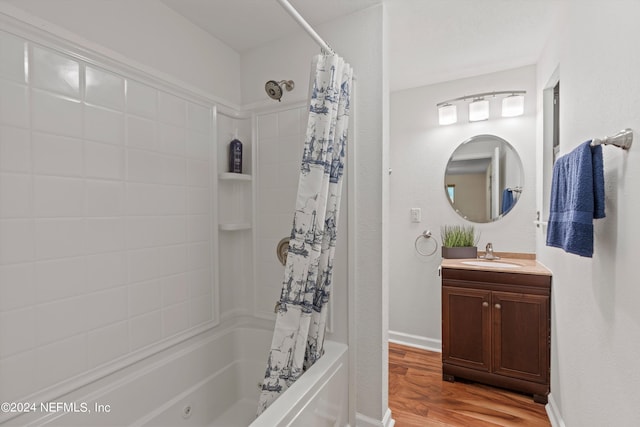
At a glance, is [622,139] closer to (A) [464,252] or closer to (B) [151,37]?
(A) [464,252]


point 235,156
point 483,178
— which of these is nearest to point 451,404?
point 483,178

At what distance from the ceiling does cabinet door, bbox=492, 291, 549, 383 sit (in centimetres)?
179

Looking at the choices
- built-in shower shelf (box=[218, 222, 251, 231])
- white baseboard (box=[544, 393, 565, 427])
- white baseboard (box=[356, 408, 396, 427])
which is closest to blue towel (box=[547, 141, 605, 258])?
white baseboard (box=[544, 393, 565, 427])

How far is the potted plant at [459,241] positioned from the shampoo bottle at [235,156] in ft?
6.18

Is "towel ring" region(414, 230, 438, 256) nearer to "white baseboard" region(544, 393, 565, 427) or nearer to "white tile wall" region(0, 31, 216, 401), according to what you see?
"white baseboard" region(544, 393, 565, 427)

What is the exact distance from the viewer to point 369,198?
173 cm

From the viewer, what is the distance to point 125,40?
4.82ft

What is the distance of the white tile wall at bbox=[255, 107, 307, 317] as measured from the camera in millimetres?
1958

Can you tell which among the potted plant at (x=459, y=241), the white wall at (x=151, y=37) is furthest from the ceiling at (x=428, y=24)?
the potted plant at (x=459, y=241)

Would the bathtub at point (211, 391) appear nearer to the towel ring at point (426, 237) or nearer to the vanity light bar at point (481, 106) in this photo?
the towel ring at point (426, 237)

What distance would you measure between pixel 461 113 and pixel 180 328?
9.23 feet

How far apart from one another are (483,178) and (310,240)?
2032 mm

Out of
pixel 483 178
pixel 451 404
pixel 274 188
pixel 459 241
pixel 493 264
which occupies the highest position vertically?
pixel 483 178

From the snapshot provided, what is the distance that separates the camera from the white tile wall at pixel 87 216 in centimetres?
111
